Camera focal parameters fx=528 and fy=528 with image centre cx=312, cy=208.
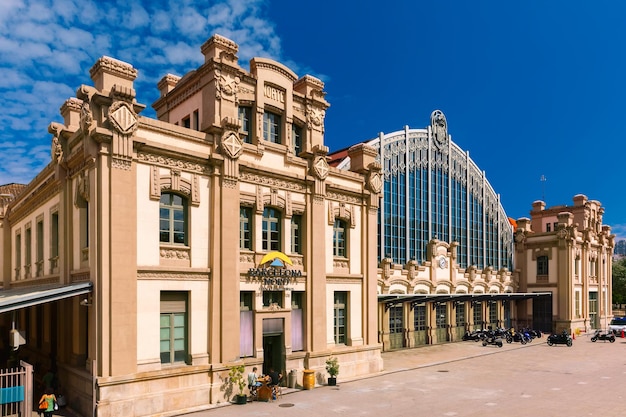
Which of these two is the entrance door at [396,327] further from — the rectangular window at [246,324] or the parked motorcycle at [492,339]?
the rectangular window at [246,324]

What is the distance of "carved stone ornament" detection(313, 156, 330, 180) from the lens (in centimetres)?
2816

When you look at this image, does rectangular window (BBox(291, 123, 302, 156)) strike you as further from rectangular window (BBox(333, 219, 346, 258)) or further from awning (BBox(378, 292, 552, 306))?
awning (BBox(378, 292, 552, 306))

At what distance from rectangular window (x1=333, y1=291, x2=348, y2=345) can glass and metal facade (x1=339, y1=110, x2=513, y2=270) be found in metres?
11.4

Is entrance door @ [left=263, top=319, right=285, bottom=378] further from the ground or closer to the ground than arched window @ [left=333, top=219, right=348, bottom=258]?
closer to the ground

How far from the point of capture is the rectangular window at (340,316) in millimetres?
29619

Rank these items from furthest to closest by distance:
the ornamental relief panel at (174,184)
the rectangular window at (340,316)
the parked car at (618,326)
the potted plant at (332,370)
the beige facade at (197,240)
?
the parked car at (618,326) → the rectangular window at (340,316) → the potted plant at (332,370) → the ornamental relief panel at (174,184) → the beige facade at (197,240)

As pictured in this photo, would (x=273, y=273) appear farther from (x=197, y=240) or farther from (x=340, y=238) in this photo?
(x=340, y=238)

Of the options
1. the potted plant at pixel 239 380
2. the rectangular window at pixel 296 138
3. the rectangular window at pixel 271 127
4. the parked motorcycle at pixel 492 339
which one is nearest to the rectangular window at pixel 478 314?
the parked motorcycle at pixel 492 339

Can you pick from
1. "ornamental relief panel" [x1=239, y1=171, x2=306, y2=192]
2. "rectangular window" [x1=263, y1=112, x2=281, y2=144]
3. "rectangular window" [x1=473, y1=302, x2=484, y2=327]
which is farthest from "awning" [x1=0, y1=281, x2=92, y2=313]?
"rectangular window" [x1=473, y1=302, x2=484, y2=327]

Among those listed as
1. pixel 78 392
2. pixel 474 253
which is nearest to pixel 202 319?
pixel 78 392

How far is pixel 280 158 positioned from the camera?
88.7 ft

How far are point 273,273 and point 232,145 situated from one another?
6520mm

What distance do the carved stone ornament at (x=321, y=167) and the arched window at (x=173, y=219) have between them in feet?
25.9

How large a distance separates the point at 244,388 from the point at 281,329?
363 centimetres
